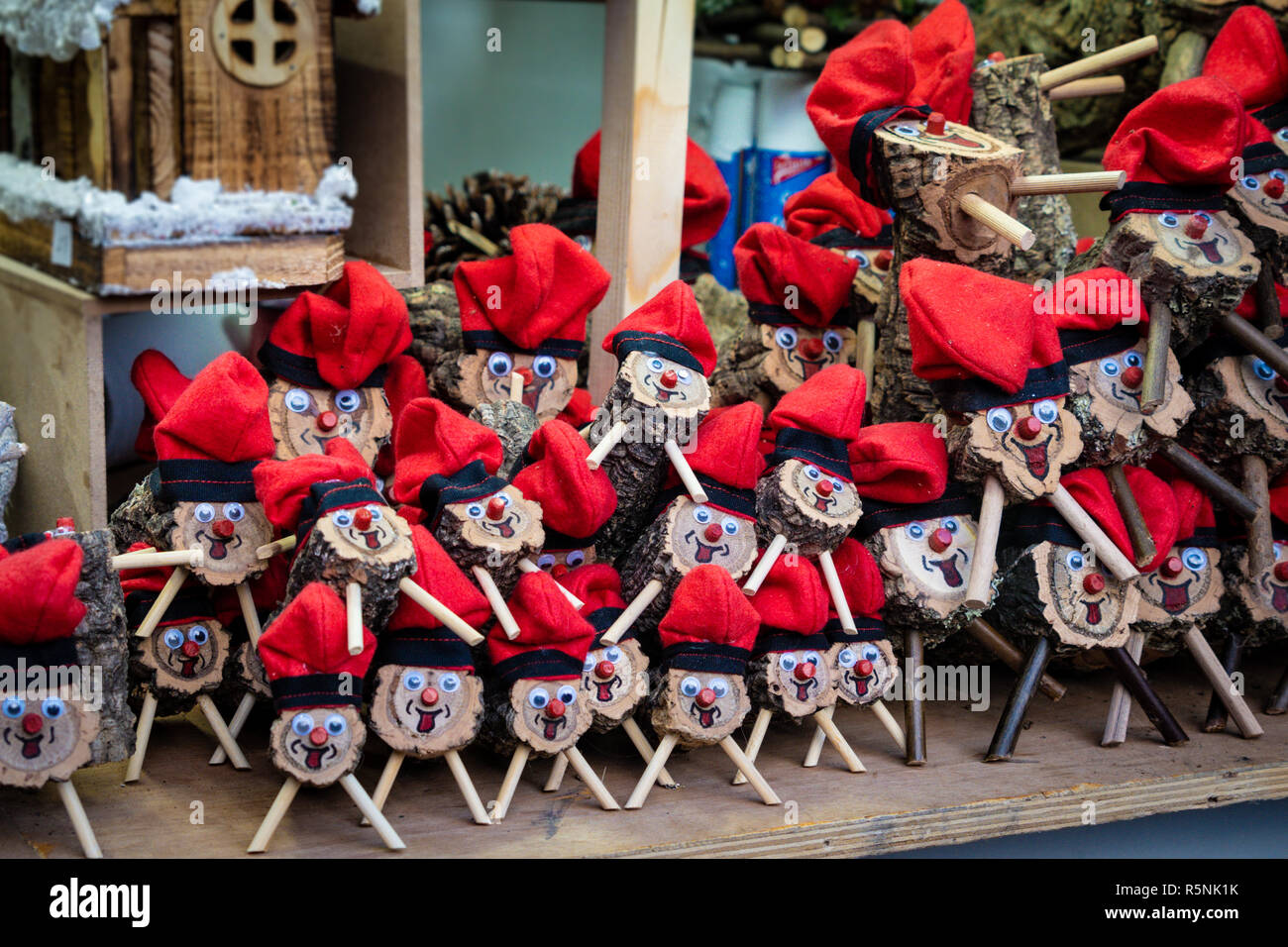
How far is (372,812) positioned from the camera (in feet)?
5.32

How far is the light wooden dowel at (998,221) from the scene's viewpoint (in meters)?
1.85

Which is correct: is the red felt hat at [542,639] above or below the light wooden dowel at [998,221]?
below

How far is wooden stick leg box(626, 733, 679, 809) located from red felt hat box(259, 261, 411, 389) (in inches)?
27.4

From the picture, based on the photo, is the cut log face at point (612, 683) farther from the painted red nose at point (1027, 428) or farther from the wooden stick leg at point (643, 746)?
the painted red nose at point (1027, 428)

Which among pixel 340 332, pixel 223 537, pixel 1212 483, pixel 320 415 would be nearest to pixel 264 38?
pixel 340 332

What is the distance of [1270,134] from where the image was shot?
2137mm

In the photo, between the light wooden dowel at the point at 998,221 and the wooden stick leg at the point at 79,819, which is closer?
the wooden stick leg at the point at 79,819

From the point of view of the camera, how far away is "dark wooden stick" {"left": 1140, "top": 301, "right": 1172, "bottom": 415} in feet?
6.45

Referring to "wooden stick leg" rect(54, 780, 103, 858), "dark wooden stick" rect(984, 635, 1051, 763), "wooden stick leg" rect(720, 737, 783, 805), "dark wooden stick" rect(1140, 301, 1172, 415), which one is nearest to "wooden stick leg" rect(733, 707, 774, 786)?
"wooden stick leg" rect(720, 737, 783, 805)

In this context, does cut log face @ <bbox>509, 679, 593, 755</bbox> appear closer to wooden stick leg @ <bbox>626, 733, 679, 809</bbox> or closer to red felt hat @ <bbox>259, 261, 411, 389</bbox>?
wooden stick leg @ <bbox>626, 733, 679, 809</bbox>

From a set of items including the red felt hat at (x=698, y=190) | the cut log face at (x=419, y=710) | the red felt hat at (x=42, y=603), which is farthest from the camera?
the red felt hat at (x=698, y=190)

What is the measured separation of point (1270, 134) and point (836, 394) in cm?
91

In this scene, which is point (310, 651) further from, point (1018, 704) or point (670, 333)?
point (1018, 704)

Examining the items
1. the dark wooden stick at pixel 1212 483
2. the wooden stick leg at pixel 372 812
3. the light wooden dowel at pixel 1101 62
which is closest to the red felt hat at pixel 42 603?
the wooden stick leg at pixel 372 812
